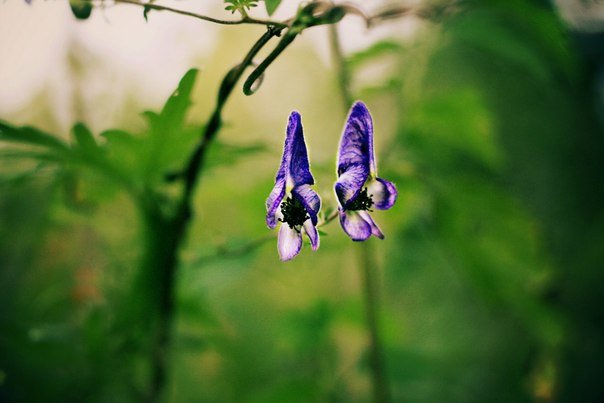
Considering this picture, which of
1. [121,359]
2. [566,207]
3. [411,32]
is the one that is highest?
[411,32]

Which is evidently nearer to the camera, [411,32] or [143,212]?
[143,212]

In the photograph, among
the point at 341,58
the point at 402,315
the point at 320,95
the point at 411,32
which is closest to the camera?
the point at 341,58

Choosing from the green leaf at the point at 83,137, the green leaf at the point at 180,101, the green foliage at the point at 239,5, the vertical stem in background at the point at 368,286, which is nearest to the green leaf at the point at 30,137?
the green leaf at the point at 83,137

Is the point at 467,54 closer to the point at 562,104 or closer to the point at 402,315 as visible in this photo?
the point at 562,104

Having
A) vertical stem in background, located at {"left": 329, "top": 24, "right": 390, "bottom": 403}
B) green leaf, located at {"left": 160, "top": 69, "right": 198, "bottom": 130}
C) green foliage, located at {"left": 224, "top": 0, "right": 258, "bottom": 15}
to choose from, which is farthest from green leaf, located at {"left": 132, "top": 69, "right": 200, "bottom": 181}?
vertical stem in background, located at {"left": 329, "top": 24, "right": 390, "bottom": 403}

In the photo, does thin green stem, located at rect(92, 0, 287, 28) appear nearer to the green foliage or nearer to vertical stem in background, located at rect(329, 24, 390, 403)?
the green foliage

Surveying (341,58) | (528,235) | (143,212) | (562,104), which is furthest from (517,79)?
(143,212)

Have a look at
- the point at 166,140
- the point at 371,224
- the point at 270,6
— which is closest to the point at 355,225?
the point at 371,224
